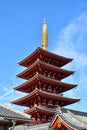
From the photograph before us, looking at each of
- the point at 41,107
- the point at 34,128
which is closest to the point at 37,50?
the point at 41,107

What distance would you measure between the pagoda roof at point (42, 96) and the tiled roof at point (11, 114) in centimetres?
3156

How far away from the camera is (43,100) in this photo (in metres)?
55.4

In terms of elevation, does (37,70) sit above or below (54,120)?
above

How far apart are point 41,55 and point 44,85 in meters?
5.09

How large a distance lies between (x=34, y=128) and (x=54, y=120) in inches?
488

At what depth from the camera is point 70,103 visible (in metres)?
58.2

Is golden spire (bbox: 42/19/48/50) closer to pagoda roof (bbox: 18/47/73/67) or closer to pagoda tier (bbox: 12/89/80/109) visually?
pagoda roof (bbox: 18/47/73/67)

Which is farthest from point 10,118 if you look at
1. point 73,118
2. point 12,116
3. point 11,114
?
point 73,118

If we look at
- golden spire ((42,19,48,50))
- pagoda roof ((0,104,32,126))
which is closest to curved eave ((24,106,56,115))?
golden spire ((42,19,48,50))

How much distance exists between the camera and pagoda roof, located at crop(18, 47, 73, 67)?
57.5 m

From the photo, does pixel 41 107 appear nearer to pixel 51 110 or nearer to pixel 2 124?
pixel 51 110

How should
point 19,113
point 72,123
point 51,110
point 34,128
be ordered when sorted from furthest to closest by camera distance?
1. point 51,110
2. point 34,128
3. point 72,123
4. point 19,113

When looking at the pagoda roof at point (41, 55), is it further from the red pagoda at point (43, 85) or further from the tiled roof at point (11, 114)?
the tiled roof at point (11, 114)

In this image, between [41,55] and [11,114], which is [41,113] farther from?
[11,114]
